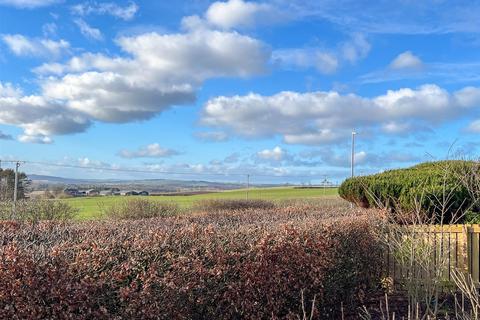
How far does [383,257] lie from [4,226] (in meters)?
5.20

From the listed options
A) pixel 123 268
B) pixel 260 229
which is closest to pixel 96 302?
pixel 123 268

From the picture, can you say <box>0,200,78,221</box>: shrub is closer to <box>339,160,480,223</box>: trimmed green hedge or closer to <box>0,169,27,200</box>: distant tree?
<box>0,169,27,200</box>: distant tree

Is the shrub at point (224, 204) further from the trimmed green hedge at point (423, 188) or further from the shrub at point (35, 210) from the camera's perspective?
the trimmed green hedge at point (423, 188)

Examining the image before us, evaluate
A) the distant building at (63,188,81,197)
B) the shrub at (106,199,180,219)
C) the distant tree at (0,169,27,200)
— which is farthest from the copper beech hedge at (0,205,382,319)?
the distant building at (63,188,81,197)

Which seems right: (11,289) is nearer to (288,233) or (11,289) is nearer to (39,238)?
(39,238)

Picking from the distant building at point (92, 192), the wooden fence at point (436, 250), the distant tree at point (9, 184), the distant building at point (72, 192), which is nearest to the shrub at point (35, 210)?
the distant tree at point (9, 184)

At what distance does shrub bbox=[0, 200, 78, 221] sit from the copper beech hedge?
5566 millimetres

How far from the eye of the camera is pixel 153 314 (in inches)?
155

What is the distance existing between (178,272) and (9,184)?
11360mm

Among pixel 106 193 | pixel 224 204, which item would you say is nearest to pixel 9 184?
pixel 224 204

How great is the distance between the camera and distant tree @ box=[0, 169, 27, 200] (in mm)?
13469

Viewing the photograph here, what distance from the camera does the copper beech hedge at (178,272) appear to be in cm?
360

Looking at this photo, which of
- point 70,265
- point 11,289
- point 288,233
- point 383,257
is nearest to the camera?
point 11,289

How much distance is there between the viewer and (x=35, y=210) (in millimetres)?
12109
